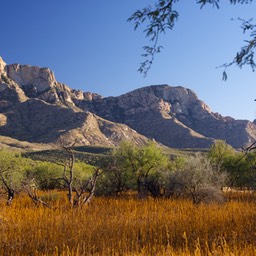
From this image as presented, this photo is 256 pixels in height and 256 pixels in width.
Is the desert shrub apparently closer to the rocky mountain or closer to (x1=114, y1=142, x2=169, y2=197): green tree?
(x1=114, y1=142, x2=169, y2=197): green tree

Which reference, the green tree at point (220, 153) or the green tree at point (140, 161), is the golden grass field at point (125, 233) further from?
the green tree at point (220, 153)

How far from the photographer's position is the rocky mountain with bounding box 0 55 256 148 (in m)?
131

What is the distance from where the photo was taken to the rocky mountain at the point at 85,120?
13100cm

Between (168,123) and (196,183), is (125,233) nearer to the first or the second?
(196,183)

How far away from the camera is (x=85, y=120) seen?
132000mm

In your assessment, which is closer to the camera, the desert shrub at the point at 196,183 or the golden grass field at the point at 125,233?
the golden grass field at the point at 125,233

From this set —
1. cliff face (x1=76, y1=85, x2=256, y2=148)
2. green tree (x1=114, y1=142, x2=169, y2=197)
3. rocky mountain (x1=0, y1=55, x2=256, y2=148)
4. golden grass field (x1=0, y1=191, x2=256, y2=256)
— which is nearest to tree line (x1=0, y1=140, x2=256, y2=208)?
green tree (x1=114, y1=142, x2=169, y2=197)

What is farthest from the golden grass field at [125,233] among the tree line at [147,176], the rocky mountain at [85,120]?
the rocky mountain at [85,120]

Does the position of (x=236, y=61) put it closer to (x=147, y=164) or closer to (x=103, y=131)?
(x=147, y=164)

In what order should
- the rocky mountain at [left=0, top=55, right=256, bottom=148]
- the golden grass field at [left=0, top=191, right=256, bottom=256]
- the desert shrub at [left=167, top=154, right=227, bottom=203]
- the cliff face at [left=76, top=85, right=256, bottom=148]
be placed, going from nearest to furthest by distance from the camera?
1. the golden grass field at [left=0, top=191, right=256, bottom=256]
2. the desert shrub at [left=167, top=154, right=227, bottom=203]
3. the rocky mountain at [left=0, top=55, right=256, bottom=148]
4. the cliff face at [left=76, top=85, right=256, bottom=148]

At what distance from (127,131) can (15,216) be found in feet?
475

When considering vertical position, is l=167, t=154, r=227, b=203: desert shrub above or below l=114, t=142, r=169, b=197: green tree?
below

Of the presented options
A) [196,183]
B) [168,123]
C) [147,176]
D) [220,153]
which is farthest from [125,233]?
[168,123]

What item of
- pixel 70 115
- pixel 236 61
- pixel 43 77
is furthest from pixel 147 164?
pixel 43 77
